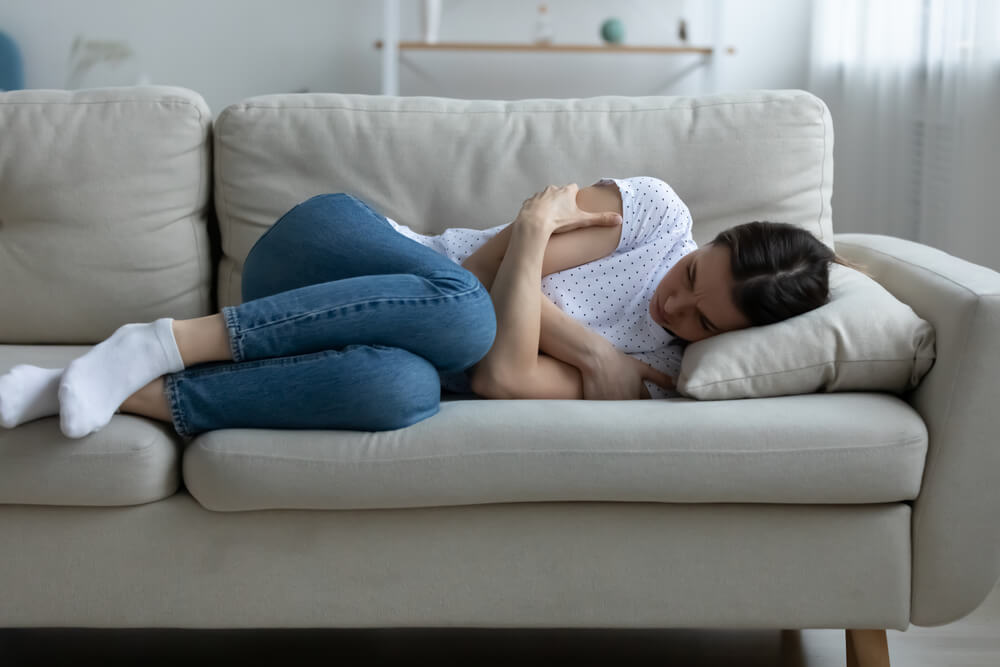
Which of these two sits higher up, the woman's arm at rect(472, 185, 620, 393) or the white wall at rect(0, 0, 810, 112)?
the white wall at rect(0, 0, 810, 112)

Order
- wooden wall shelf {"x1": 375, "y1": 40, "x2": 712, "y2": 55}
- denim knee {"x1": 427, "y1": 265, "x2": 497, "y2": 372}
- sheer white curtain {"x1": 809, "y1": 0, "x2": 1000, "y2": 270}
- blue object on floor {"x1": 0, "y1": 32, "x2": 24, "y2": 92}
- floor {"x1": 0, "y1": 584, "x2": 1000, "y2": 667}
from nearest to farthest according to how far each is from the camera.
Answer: denim knee {"x1": 427, "y1": 265, "x2": 497, "y2": 372} < floor {"x1": 0, "y1": 584, "x2": 1000, "y2": 667} < sheer white curtain {"x1": 809, "y1": 0, "x2": 1000, "y2": 270} < wooden wall shelf {"x1": 375, "y1": 40, "x2": 712, "y2": 55} < blue object on floor {"x1": 0, "y1": 32, "x2": 24, "y2": 92}

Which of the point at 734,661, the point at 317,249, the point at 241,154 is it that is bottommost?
the point at 734,661

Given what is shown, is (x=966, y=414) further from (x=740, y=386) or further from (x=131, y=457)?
(x=131, y=457)

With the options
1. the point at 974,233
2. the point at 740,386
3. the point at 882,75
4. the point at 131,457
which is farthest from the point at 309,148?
the point at 882,75

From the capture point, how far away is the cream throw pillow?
1.40 metres

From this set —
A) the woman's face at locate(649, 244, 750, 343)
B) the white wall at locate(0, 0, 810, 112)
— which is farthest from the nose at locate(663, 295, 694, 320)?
the white wall at locate(0, 0, 810, 112)

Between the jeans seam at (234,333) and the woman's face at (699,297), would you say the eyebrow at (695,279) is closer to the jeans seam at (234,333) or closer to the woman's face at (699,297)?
the woman's face at (699,297)

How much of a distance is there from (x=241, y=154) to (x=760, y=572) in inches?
45.9

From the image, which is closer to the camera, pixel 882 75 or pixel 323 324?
pixel 323 324

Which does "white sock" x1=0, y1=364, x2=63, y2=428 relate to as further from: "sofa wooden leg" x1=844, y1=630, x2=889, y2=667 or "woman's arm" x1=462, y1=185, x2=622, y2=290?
"sofa wooden leg" x1=844, y1=630, x2=889, y2=667

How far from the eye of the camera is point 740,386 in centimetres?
142

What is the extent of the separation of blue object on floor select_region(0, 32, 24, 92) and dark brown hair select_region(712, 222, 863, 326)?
3.27m

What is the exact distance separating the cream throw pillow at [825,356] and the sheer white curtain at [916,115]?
140cm

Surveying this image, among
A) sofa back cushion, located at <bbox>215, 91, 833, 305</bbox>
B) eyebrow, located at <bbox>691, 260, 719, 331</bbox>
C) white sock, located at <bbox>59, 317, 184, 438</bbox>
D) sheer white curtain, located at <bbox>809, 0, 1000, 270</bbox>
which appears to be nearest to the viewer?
white sock, located at <bbox>59, 317, 184, 438</bbox>
